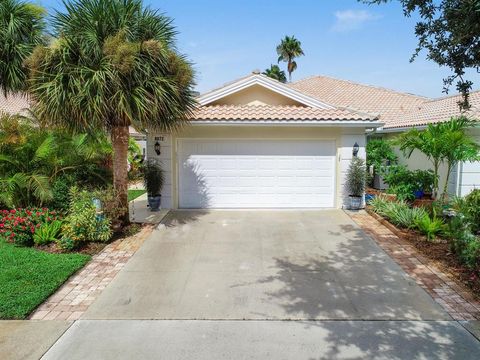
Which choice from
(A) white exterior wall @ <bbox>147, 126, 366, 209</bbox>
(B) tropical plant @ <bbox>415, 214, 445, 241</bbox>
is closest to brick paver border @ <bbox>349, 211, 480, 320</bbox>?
(B) tropical plant @ <bbox>415, 214, 445, 241</bbox>

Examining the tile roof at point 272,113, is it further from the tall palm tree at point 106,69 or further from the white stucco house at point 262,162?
the tall palm tree at point 106,69

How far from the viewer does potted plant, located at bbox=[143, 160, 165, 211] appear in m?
12.2

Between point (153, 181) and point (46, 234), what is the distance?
13.9ft

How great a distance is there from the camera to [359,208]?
41.1ft

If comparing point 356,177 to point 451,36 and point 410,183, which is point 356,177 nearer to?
point 410,183

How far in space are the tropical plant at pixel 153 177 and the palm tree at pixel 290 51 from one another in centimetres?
3604

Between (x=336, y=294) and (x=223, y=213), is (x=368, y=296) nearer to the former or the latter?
(x=336, y=294)

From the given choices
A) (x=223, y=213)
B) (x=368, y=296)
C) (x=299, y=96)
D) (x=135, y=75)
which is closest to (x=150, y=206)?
(x=223, y=213)

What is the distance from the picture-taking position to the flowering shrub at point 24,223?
8.48 meters

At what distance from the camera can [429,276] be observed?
22.2ft

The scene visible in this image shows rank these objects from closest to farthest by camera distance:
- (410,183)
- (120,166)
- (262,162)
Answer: (120,166), (410,183), (262,162)

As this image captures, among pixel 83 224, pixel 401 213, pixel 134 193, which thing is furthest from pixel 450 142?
pixel 134 193

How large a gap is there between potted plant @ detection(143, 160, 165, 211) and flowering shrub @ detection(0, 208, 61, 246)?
10.7 feet

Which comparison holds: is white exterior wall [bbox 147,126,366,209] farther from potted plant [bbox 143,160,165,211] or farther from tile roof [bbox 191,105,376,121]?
tile roof [bbox 191,105,376,121]
